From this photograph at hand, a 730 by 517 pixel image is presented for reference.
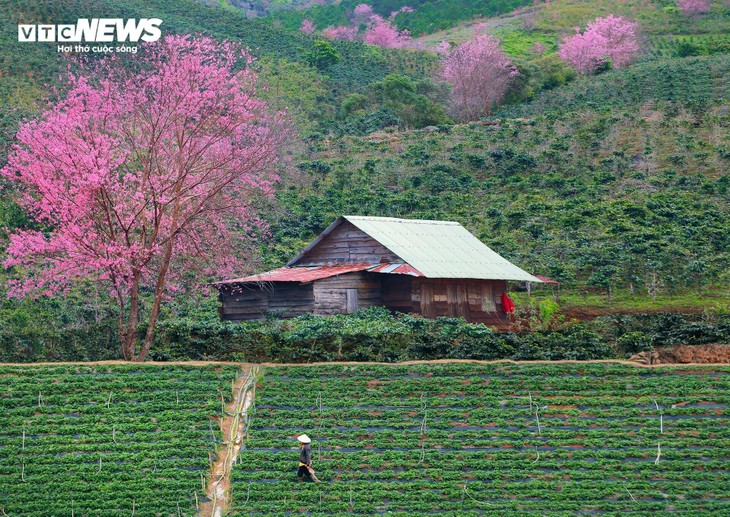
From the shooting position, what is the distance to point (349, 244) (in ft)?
137

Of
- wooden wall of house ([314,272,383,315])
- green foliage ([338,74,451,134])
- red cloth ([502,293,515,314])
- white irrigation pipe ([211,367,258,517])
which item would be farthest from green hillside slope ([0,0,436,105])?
white irrigation pipe ([211,367,258,517])

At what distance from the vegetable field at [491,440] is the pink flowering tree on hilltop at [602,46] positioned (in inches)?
2610

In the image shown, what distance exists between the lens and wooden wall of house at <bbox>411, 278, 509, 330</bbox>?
3953cm

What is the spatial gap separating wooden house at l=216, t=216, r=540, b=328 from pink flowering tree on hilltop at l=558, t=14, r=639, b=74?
175 ft

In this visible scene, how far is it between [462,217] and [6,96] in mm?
34039

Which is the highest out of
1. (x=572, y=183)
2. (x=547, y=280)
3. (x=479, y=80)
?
(x=479, y=80)

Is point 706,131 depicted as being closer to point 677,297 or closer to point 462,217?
point 462,217

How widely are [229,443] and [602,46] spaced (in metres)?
77.3

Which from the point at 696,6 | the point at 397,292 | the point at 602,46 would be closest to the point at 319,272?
the point at 397,292

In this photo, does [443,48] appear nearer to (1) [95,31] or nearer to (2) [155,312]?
(1) [95,31]

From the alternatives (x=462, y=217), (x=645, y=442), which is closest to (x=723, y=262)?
(x=462, y=217)

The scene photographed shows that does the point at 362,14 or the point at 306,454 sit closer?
the point at 306,454

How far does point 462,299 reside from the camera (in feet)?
134

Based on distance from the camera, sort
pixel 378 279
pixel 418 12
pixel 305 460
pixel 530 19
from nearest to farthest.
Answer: pixel 305 460 < pixel 378 279 < pixel 530 19 < pixel 418 12
